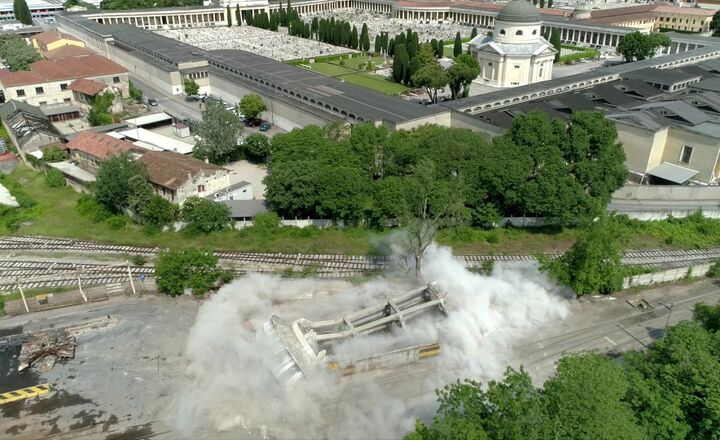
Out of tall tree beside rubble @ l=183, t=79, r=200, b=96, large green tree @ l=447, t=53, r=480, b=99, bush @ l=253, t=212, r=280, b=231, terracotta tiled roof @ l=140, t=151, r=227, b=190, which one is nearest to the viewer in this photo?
bush @ l=253, t=212, r=280, b=231

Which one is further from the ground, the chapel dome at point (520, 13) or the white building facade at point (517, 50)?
the chapel dome at point (520, 13)

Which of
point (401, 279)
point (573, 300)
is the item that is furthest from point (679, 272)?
point (401, 279)

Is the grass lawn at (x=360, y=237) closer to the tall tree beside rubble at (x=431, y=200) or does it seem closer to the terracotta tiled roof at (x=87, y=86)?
the tall tree beside rubble at (x=431, y=200)

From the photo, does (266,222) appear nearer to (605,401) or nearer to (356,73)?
(605,401)

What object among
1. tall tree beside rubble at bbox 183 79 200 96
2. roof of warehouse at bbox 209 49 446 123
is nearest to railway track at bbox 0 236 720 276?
roof of warehouse at bbox 209 49 446 123

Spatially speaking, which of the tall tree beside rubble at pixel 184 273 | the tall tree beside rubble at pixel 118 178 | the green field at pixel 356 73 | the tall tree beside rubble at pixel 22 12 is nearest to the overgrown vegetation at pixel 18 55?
→ the green field at pixel 356 73

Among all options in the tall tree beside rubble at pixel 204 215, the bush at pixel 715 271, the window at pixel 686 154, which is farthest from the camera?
the window at pixel 686 154

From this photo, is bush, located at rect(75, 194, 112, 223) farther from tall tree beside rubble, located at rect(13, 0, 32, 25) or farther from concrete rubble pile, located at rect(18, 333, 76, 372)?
tall tree beside rubble, located at rect(13, 0, 32, 25)

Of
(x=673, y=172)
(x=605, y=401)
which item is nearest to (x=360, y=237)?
(x=605, y=401)
